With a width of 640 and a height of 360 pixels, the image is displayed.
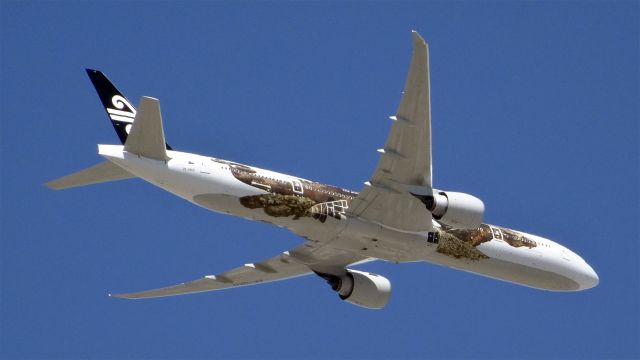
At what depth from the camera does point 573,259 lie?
4306 cm

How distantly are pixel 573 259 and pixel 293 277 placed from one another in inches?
415

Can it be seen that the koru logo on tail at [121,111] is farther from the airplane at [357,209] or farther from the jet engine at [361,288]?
the jet engine at [361,288]

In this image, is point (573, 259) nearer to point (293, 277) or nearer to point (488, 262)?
point (488, 262)

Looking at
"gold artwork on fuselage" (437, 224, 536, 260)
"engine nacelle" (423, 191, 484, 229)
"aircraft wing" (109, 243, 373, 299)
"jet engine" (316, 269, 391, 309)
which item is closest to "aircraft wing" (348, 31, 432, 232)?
"engine nacelle" (423, 191, 484, 229)

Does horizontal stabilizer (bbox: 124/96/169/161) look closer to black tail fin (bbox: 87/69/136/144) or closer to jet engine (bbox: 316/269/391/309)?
black tail fin (bbox: 87/69/136/144)

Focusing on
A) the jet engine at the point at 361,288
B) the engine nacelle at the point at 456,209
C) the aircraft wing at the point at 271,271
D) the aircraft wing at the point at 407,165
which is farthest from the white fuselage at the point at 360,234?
the jet engine at the point at 361,288

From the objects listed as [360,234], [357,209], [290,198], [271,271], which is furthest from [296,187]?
[271,271]

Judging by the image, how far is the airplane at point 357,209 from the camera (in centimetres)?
3462

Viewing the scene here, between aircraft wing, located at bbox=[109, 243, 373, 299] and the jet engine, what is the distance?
33 centimetres

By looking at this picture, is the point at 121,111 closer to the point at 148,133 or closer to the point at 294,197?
the point at 148,133

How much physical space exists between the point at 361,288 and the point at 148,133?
11742 millimetres

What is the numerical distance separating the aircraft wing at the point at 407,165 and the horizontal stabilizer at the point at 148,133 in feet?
21.3

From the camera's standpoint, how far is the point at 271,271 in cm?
4384

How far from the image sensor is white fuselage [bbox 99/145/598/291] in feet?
120
